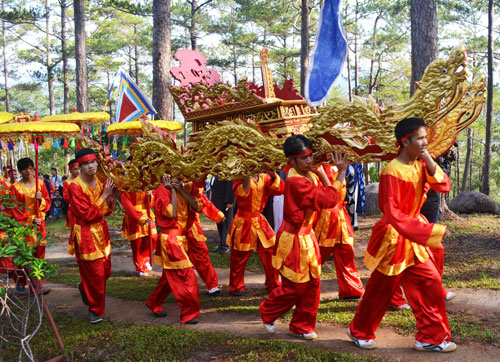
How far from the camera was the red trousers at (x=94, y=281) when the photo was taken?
452 centimetres

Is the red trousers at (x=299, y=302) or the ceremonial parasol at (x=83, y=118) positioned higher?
the ceremonial parasol at (x=83, y=118)

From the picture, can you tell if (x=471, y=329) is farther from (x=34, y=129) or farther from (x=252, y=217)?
(x=34, y=129)

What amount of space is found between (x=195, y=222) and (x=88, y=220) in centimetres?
120

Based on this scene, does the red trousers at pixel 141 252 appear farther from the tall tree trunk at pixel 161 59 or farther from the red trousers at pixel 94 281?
A: the tall tree trunk at pixel 161 59

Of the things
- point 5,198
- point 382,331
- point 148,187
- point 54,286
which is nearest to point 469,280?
point 382,331

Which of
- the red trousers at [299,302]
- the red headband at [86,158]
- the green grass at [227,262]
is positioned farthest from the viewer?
the green grass at [227,262]

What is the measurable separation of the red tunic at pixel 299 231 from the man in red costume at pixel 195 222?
1296mm

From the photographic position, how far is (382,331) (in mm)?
3877

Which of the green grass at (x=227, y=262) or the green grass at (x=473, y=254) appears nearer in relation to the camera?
the green grass at (x=473, y=254)

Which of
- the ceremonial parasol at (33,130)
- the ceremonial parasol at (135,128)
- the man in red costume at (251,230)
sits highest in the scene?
the ceremonial parasol at (135,128)

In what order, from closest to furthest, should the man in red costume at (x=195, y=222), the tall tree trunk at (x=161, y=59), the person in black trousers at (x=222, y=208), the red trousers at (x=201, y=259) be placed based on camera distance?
the man in red costume at (x=195, y=222)
the red trousers at (x=201, y=259)
the person in black trousers at (x=222, y=208)
the tall tree trunk at (x=161, y=59)

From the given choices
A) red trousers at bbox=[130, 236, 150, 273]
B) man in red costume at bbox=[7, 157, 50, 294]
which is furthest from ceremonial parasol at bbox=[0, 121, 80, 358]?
red trousers at bbox=[130, 236, 150, 273]

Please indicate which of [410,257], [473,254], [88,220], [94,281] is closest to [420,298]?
[410,257]

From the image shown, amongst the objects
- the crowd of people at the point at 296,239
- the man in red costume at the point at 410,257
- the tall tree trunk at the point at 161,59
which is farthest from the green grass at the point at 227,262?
the man in red costume at the point at 410,257
